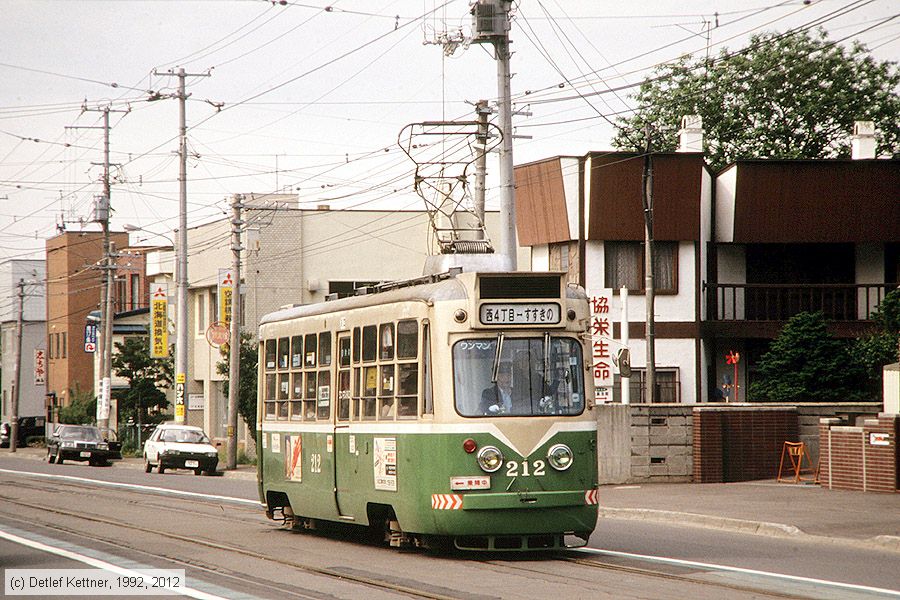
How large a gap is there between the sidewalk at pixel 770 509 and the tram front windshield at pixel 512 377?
15.8ft

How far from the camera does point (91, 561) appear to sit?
14.4 m

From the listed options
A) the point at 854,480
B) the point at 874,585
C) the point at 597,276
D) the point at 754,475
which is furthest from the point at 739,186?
the point at 874,585

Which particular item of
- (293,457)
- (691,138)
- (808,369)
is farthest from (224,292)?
(293,457)

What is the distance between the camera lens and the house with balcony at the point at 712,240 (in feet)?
123

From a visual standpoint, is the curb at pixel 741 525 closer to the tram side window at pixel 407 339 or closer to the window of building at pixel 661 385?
the tram side window at pixel 407 339

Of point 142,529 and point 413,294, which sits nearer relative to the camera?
point 413,294

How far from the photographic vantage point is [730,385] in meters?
39.1

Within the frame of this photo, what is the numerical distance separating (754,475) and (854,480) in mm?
3578

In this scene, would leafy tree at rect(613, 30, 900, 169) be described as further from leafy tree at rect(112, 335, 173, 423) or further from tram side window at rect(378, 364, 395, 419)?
tram side window at rect(378, 364, 395, 419)

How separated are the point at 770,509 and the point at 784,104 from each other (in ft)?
120

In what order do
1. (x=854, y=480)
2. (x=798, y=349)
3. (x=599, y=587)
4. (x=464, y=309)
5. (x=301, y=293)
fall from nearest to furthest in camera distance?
(x=599, y=587)
(x=464, y=309)
(x=854, y=480)
(x=798, y=349)
(x=301, y=293)

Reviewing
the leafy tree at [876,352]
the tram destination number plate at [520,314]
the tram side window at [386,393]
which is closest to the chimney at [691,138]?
the leafy tree at [876,352]

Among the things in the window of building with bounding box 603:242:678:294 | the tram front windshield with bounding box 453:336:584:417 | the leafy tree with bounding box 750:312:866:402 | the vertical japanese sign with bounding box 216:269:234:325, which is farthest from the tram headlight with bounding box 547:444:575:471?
the vertical japanese sign with bounding box 216:269:234:325

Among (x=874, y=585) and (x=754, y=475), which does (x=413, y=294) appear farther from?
(x=754, y=475)
